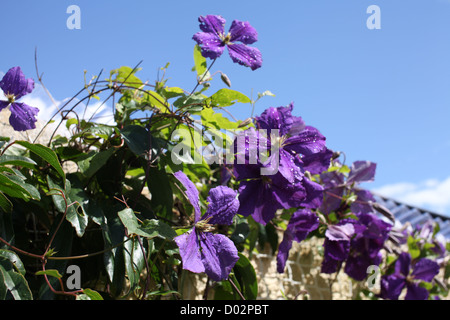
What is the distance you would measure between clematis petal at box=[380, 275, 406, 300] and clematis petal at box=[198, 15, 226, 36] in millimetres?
1431

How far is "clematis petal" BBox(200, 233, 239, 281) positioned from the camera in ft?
2.99

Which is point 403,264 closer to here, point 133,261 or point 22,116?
point 133,261

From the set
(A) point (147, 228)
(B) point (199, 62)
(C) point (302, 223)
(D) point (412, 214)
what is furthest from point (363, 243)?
(D) point (412, 214)

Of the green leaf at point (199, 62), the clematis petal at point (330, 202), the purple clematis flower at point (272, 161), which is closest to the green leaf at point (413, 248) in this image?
the clematis petal at point (330, 202)

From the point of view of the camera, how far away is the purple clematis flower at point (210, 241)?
88cm

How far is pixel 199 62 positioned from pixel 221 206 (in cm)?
46

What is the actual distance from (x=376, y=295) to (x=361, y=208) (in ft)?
2.07

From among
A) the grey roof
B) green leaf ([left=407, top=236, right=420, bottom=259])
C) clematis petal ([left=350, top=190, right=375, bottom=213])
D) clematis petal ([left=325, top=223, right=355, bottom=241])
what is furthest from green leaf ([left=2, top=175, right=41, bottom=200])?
the grey roof

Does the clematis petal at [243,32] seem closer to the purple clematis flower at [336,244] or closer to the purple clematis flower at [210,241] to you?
the purple clematis flower at [210,241]

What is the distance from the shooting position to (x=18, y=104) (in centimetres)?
110

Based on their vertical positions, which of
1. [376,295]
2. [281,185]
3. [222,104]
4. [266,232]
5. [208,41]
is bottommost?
[376,295]

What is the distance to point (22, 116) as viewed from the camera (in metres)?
1.09
